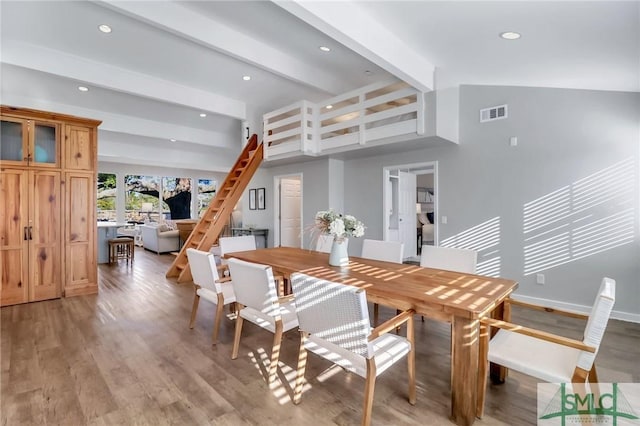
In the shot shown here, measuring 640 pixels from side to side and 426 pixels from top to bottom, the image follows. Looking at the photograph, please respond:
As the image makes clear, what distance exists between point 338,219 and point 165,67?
12.4ft

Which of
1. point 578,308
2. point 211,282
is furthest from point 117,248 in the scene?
point 578,308

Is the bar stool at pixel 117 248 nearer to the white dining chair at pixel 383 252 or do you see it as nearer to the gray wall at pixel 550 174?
the white dining chair at pixel 383 252

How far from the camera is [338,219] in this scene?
2877 mm

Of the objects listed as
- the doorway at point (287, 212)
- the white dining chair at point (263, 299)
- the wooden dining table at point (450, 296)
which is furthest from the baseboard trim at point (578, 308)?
the doorway at point (287, 212)

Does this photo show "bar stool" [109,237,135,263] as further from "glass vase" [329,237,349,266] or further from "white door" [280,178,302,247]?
"glass vase" [329,237,349,266]

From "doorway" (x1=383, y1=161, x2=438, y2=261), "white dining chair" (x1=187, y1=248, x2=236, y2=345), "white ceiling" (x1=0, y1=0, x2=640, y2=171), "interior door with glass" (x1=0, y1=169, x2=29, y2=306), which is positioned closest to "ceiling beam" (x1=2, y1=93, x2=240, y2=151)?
"white ceiling" (x1=0, y1=0, x2=640, y2=171)

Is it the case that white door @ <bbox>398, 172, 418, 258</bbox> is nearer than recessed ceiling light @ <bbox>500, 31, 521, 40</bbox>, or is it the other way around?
recessed ceiling light @ <bbox>500, 31, 521, 40</bbox>

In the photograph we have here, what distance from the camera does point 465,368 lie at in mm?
1806

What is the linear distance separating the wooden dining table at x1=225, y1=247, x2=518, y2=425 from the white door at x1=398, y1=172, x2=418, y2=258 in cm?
389

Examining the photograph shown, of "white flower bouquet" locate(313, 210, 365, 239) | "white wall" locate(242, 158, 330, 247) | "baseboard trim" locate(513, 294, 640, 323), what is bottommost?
"baseboard trim" locate(513, 294, 640, 323)

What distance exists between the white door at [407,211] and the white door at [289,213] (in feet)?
7.62

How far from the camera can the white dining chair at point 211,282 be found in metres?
2.89

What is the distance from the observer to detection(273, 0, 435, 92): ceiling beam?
7.98 ft

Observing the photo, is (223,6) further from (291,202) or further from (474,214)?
(291,202)
